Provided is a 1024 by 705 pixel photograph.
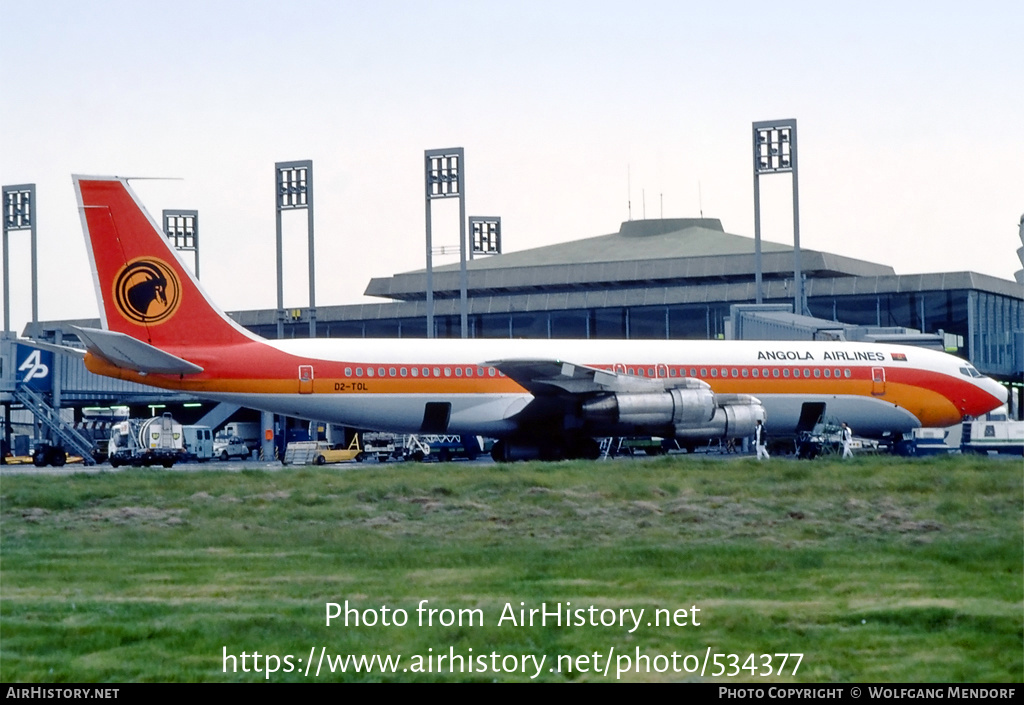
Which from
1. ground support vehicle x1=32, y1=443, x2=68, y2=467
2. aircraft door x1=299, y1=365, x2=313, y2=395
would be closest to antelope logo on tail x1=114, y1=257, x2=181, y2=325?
aircraft door x1=299, y1=365, x2=313, y2=395

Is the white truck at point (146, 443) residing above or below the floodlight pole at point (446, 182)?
below

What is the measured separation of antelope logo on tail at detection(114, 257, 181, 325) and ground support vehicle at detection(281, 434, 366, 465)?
18.0 m

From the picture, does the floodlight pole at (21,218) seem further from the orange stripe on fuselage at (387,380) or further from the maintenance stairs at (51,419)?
the orange stripe on fuselage at (387,380)

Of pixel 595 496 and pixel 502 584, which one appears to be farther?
pixel 595 496

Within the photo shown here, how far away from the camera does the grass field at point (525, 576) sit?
34.2ft

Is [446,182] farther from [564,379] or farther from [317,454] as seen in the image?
[564,379]

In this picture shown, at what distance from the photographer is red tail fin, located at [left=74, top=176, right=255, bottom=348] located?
32562mm

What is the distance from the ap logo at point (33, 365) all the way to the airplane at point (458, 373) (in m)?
27.4

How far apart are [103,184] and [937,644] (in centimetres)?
2668

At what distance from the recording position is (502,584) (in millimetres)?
13430

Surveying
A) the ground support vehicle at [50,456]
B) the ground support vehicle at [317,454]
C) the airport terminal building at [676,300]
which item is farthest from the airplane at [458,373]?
the ground support vehicle at [50,456]

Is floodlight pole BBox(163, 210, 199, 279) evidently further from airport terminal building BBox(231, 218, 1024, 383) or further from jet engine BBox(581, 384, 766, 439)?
jet engine BBox(581, 384, 766, 439)
